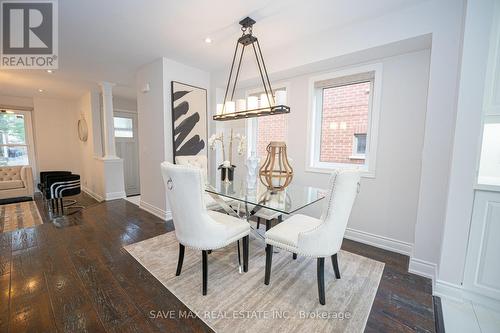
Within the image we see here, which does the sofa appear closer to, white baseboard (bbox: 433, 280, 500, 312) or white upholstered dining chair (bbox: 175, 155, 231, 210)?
white upholstered dining chair (bbox: 175, 155, 231, 210)

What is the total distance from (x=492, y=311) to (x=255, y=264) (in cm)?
189

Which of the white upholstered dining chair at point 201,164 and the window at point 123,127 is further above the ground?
the window at point 123,127

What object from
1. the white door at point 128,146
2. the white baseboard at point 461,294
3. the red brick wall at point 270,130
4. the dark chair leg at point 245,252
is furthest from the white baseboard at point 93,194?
the white baseboard at point 461,294

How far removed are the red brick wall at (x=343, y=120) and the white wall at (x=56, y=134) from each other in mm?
6683

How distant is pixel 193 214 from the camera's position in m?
1.64

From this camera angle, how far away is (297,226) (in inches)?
75.3

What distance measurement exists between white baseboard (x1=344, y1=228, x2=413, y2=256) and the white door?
5568mm

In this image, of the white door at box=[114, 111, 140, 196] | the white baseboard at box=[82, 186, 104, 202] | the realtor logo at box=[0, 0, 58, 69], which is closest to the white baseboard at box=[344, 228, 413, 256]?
the realtor logo at box=[0, 0, 58, 69]

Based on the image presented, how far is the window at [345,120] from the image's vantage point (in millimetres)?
2559

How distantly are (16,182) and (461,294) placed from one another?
7.49 metres

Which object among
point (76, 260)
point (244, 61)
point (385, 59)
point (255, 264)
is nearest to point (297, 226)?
point (255, 264)

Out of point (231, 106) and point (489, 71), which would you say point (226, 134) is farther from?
point (489, 71)

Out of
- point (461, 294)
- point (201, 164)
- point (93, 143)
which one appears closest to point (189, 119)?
point (201, 164)

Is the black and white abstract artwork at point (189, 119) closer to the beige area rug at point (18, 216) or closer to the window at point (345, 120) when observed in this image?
the window at point (345, 120)
